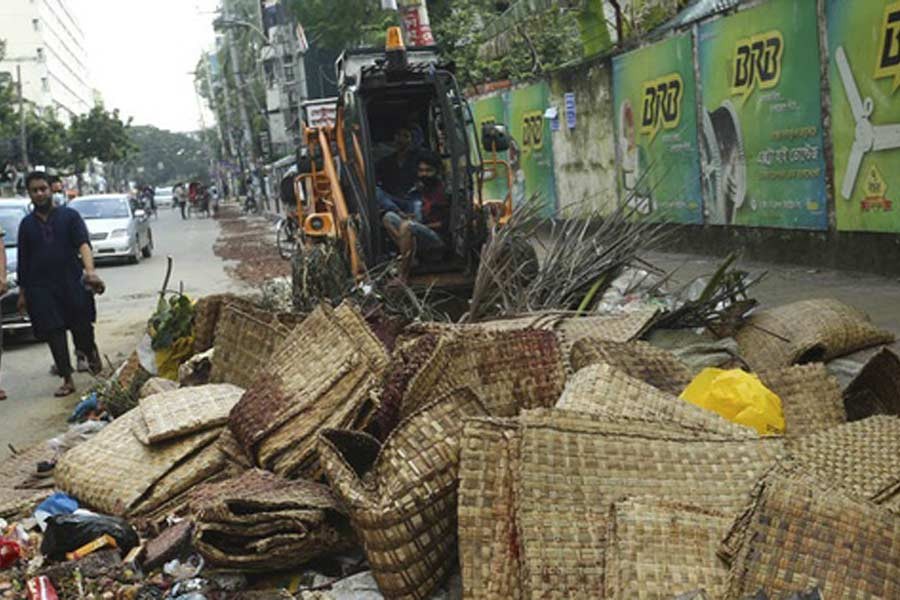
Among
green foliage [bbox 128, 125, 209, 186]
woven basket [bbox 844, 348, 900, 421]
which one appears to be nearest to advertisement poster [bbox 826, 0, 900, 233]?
woven basket [bbox 844, 348, 900, 421]

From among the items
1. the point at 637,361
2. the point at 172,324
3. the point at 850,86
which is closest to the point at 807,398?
the point at 637,361

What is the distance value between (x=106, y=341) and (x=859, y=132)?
7.93 metres

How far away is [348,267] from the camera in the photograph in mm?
9898

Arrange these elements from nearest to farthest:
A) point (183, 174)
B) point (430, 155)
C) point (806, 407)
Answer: point (806, 407)
point (430, 155)
point (183, 174)

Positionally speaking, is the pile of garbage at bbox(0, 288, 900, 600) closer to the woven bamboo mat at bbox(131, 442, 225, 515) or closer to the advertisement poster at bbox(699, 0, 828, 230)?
the woven bamboo mat at bbox(131, 442, 225, 515)

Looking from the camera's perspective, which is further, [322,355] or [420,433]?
[322,355]

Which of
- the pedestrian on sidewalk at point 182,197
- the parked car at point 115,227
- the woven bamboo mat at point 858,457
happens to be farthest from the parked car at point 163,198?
the woven bamboo mat at point 858,457

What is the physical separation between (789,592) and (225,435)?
2808 mm

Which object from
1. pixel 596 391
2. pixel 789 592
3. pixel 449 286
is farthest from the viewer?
pixel 449 286

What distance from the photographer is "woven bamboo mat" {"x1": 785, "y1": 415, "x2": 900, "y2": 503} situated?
3621 mm

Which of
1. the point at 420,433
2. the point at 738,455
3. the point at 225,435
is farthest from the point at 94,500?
the point at 738,455

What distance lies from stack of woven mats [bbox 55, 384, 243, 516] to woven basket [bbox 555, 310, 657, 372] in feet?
5.70

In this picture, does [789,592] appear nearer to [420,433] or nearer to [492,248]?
[420,433]

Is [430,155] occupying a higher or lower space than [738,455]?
higher
